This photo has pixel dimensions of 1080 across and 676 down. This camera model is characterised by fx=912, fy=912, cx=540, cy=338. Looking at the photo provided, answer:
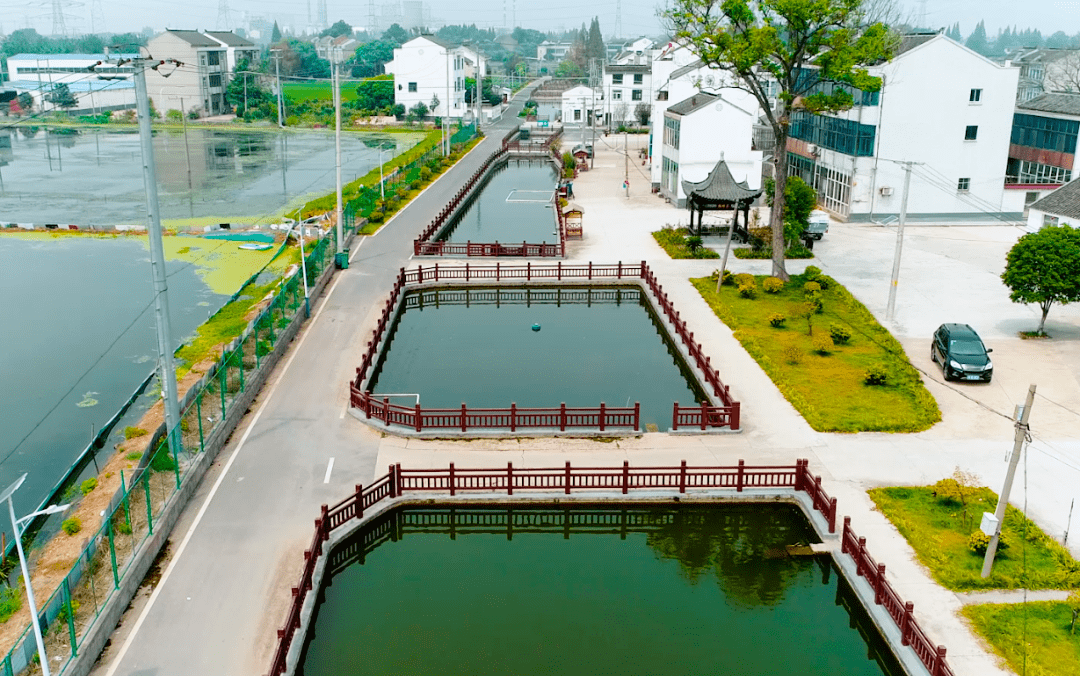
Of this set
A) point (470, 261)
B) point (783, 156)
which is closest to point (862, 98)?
point (783, 156)

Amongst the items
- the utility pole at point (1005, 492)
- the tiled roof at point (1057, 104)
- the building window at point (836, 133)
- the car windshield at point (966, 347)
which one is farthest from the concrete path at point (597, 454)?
the tiled roof at point (1057, 104)

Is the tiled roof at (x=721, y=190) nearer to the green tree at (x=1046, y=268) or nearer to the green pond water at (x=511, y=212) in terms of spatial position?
the green pond water at (x=511, y=212)

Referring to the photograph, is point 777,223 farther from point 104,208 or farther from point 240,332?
point 104,208

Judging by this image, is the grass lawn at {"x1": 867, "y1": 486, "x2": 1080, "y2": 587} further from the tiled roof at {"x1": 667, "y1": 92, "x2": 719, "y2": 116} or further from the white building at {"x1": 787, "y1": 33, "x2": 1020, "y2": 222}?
the tiled roof at {"x1": 667, "y1": 92, "x2": 719, "y2": 116}

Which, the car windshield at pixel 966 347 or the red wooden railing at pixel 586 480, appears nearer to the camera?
the red wooden railing at pixel 586 480

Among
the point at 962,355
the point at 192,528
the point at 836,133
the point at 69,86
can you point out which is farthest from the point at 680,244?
the point at 69,86

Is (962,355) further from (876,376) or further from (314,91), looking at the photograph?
(314,91)
